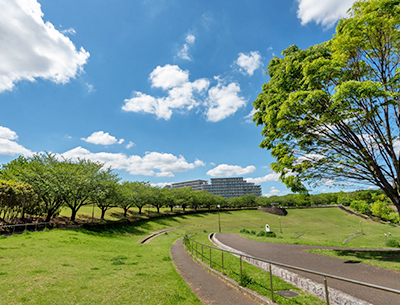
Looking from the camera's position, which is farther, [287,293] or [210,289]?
[210,289]

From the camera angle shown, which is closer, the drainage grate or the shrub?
the drainage grate

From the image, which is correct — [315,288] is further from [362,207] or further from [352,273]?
[362,207]

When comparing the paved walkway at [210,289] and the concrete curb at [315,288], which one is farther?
the paved walkway at [210,289]

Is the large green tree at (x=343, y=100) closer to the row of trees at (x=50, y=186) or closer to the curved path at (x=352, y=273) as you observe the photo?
the curved path at (x=352, y=273)

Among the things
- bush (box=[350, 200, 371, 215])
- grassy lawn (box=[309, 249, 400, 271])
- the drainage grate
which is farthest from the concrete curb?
bush (box=[350, 200, 371, 215])

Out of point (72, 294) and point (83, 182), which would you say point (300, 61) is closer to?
point (72, 294)

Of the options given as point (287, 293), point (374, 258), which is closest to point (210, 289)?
point (287, 293)

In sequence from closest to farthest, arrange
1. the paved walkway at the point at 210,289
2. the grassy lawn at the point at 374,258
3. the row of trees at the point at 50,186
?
the paved walkway at the point at 210,289 → the grassy lawn at the point at 374,258 → the row of trees at the point at 50,186

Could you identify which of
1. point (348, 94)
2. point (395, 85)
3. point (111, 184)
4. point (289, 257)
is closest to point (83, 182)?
point (111, 184)

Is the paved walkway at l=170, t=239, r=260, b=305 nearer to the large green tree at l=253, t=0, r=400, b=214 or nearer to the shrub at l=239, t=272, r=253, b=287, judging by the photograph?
the shrub at l=239, t=272, r=253, b=287

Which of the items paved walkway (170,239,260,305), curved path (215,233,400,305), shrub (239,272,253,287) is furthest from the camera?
shrub (239,272,253,287)

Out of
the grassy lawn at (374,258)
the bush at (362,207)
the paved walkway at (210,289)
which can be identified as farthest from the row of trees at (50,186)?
the bush at (362,207)

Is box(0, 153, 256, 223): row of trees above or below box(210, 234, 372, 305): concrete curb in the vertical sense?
above

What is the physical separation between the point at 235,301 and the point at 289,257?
355 inches
